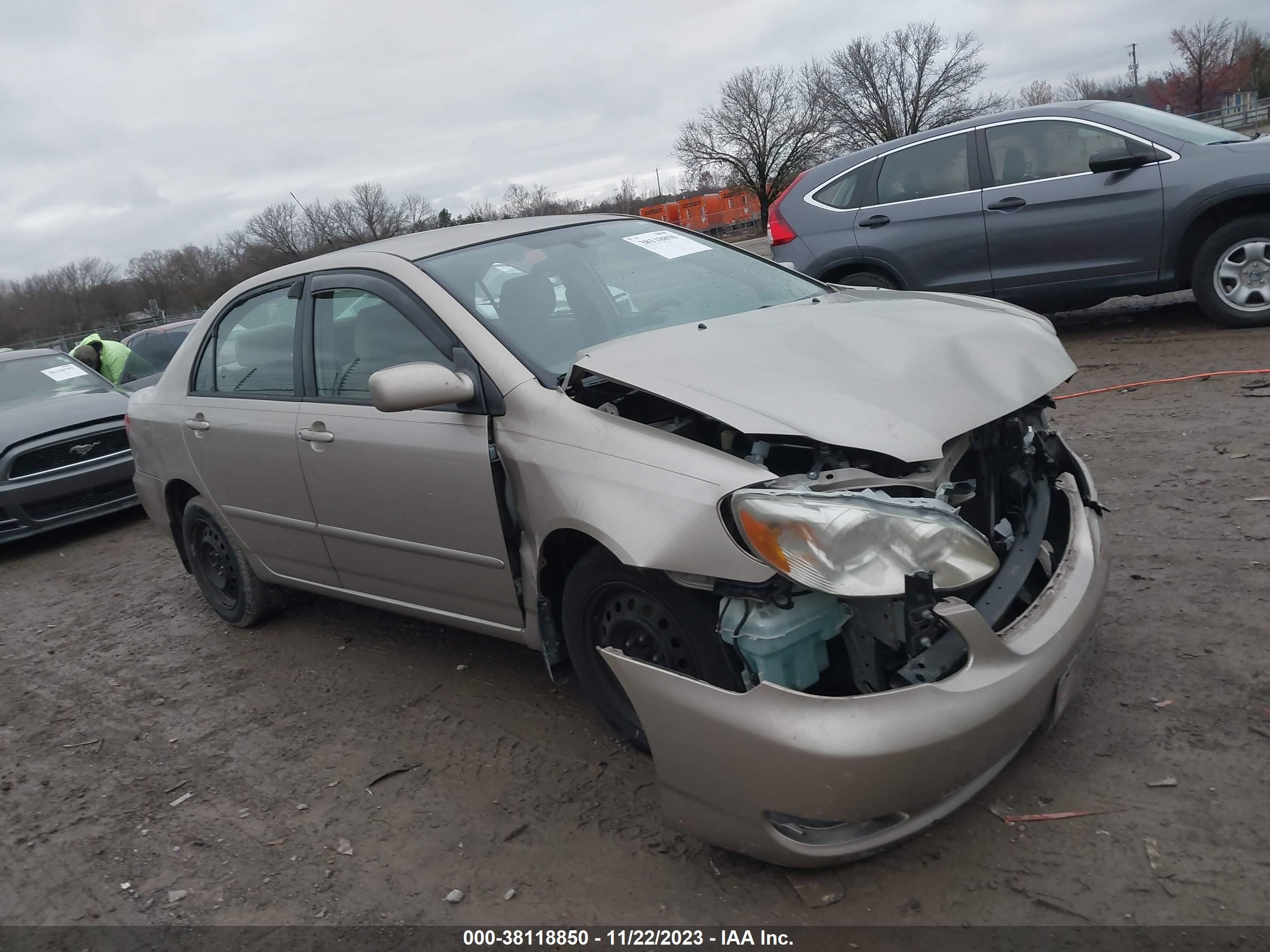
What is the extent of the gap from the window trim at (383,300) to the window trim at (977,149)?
5.22 metres

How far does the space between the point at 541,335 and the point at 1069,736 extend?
204 centimetres

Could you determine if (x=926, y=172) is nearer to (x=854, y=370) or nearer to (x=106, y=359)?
(x=854, y=370)

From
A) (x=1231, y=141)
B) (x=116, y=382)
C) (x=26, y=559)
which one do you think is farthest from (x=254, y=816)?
(x=116, y=382)

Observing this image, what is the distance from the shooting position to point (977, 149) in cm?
754

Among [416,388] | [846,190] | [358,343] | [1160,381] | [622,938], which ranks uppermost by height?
[846,190]

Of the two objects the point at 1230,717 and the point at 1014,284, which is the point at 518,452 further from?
the point at 1014,284

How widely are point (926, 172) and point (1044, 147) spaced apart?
873 millimetres

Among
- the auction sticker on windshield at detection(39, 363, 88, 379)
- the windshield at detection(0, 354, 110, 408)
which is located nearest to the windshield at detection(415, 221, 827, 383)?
the windshield at detection(0, 354, 110, 408)

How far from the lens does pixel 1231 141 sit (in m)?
6.80

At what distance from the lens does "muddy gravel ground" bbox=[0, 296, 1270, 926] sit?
7.95 ft

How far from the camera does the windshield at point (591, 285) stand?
3.34m

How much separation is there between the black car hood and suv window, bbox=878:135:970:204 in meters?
6.22

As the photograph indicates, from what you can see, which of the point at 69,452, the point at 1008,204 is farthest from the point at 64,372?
the point at 1008,204

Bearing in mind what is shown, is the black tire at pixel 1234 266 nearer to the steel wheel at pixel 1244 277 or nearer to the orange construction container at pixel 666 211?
the steel wheel at pixel 1244 277
